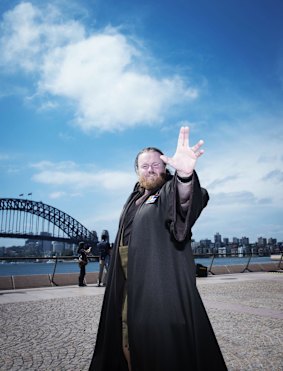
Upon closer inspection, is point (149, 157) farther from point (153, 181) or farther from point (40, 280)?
point (40, 280)

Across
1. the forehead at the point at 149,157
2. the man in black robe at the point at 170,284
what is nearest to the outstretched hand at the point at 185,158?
the man in black robe at the point at 170,284

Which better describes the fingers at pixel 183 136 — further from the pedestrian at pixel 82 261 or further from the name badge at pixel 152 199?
the pedestrian at pixel 82 261

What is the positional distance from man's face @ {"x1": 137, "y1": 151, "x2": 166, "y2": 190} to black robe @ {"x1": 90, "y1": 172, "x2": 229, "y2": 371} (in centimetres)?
28

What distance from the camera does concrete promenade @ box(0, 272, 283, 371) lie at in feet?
10.7

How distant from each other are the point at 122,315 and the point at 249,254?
14.7m

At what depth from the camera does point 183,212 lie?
1.78 meters

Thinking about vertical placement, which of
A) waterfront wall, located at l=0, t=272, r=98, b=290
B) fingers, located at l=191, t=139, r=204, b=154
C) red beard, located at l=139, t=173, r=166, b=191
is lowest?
waterfront wall, located at l=0, t=272, r=98, b=290

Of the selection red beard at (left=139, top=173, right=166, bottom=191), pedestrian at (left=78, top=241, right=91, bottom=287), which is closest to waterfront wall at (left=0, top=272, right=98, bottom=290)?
pedestrian at (left=78, top=241, right=91, bottom=287)

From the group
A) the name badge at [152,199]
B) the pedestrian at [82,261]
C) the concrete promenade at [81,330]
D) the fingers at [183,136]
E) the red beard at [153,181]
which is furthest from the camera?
the pedestrian at [82,261]

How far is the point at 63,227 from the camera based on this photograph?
105 meters

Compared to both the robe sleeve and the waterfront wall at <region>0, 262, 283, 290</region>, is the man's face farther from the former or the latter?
the waterfront wall at <region>0, 262, 283, 290</region>

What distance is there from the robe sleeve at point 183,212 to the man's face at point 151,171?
0.41 meters

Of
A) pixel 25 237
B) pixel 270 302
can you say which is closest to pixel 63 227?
pixel 25 237

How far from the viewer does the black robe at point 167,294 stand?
168cm
